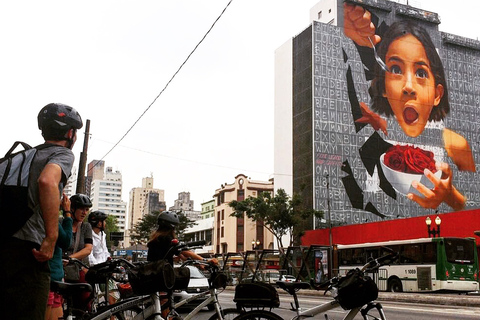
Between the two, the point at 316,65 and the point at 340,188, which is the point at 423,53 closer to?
the point at 316,65

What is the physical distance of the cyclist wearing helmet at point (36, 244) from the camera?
9.79 ft

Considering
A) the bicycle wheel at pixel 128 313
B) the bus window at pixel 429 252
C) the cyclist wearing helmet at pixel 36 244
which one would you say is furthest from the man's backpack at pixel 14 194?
the bus window at pixel 429 252

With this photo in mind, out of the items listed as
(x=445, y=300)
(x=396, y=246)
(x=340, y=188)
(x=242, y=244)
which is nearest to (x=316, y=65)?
(x=340, y=188)

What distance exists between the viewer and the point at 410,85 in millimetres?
82875

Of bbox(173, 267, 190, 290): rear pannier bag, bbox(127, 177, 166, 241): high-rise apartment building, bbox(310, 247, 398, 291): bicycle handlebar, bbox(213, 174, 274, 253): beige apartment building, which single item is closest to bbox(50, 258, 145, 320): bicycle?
bbox(173, 267, 190, 290): rear pannier bag

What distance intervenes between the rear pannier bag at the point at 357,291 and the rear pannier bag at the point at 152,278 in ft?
4.44

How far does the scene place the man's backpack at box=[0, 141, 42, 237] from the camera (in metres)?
3.07

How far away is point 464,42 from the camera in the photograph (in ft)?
296

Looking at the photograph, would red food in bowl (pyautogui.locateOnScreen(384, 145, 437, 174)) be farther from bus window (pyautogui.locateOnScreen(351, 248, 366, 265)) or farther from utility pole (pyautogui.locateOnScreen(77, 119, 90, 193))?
utility pole (pyautogui.locateOnScreen(77, 119, 90, 193))

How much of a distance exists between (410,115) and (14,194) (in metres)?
83.8

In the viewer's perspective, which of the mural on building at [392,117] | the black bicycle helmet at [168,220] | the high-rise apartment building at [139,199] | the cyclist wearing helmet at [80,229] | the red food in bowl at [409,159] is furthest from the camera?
the high-rise apartment building at [139,199]

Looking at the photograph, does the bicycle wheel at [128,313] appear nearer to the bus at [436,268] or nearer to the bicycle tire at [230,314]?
the bicycle tire at [230,314]

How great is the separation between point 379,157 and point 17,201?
78558mm

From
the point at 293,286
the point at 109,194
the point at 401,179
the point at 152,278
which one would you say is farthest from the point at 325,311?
the point at 109,194
